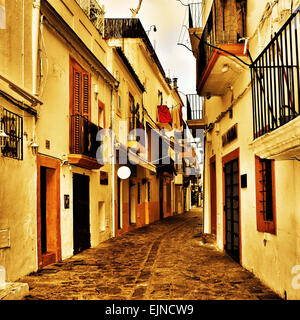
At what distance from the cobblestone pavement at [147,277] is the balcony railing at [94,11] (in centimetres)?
764

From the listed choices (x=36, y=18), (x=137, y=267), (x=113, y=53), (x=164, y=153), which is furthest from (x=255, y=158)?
(x=164, y=153)

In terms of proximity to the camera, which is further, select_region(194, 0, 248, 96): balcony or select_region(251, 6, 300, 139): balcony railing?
select_region(194, 0, 248, 96): balcony

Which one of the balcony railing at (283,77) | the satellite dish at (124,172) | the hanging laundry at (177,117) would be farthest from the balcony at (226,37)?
the hanging laundry at (177,117)

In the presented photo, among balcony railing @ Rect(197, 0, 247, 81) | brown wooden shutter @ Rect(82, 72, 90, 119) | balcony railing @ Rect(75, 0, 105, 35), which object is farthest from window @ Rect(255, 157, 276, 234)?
balcony railing @ Rect(75, 0, 105, 35)

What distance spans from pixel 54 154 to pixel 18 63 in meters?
2.60

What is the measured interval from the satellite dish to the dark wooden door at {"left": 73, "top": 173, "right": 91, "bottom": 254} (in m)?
4.35

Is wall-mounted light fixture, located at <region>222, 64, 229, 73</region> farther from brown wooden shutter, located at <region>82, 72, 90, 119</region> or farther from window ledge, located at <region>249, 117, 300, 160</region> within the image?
brown wooden shutter, located at <region>82, 72, 90, 119</region>

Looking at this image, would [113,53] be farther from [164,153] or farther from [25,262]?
[164,153]

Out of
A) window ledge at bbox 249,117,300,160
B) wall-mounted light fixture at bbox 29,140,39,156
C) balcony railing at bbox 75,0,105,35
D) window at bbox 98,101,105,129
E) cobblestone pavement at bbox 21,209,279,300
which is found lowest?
cobblestone pavement at bbox 21,209,279,300

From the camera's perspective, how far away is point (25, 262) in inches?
324

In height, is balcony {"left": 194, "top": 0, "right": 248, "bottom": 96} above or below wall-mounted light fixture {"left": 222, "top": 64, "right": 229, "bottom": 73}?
above

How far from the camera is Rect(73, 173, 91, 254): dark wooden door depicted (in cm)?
→ 1159

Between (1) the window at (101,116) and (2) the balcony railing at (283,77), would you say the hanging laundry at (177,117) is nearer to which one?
(1) the window at (101,116)

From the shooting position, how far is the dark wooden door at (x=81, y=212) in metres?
11.6
